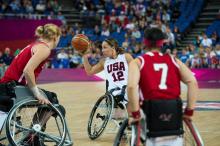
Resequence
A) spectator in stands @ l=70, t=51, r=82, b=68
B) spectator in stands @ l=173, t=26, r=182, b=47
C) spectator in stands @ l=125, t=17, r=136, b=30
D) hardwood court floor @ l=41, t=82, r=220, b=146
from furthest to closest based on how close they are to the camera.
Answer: spectator in stands @ l=125, t=17, r=136, b=30 < spectator in stands @ l=173, t=26, r=182, b=47 < spectator in stands @ l=70, t=51, r=82, b=68 < hardwood court floor @ l=41, t=82, r=220, b=146

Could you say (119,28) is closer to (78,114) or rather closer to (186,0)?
(186,0)

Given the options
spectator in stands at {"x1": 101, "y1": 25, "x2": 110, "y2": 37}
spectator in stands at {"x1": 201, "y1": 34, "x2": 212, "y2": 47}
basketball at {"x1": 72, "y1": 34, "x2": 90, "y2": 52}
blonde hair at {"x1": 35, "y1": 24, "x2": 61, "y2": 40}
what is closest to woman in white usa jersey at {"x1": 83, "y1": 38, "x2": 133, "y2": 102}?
basketball at {"x1": 72, "y1": 34, "x2": 90, "y2": 52}

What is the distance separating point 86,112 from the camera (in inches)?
501

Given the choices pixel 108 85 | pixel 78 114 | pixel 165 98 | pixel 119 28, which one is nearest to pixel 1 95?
pixel 108 85

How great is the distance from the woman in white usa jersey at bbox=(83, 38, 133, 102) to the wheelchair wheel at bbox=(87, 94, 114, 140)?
26 centimetres

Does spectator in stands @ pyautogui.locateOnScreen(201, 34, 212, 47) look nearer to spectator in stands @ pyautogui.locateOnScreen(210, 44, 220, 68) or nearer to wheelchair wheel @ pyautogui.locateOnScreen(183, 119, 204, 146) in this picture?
spectator in stands @ pyautogui.locateOnScreen(210, 44, 220, 68)

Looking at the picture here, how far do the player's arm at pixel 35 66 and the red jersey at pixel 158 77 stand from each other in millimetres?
1940

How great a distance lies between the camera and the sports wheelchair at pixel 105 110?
8.73 metres

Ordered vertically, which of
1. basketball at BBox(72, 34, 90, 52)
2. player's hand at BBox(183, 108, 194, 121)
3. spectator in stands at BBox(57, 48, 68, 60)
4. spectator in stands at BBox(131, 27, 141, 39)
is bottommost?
spectator in stands at BBox(57, 48, 68, 60)

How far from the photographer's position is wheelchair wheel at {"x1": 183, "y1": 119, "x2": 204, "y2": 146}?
18.6 feet

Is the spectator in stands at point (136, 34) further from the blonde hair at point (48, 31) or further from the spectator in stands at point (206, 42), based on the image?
the blonde hair at point (48, 31)

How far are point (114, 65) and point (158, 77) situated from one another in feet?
11.5

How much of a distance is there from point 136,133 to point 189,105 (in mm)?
591

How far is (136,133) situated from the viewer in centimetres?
559
